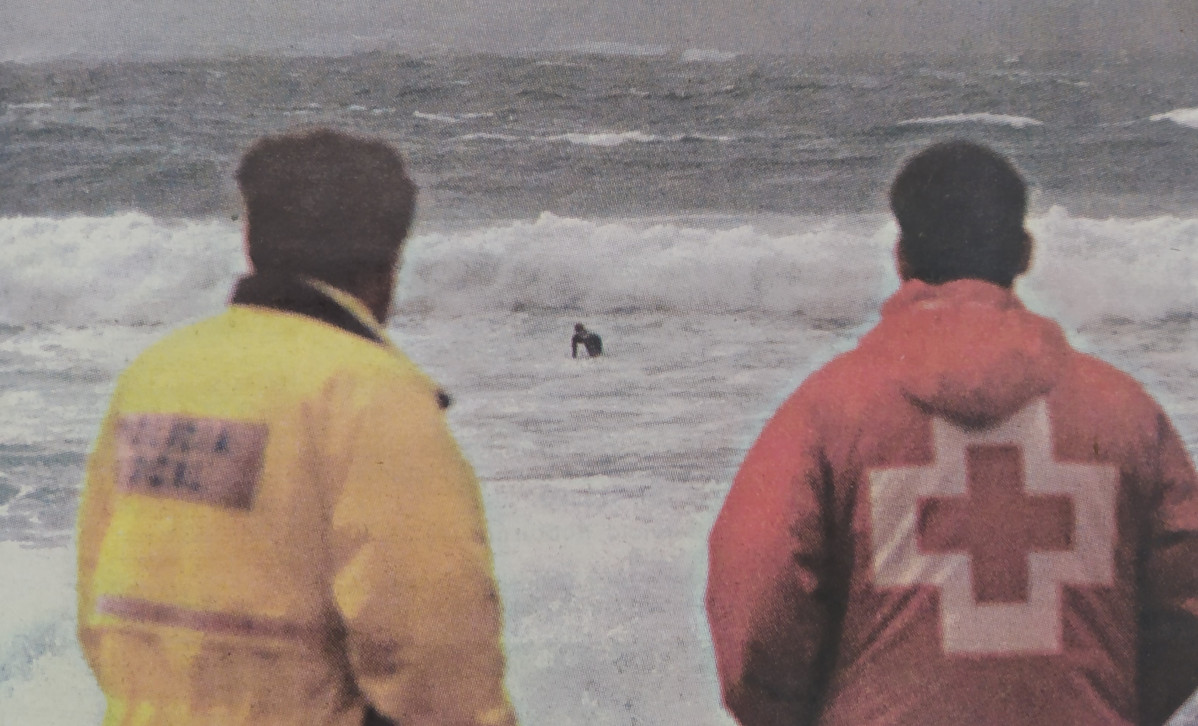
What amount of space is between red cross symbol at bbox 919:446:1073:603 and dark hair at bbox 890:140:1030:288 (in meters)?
0.40

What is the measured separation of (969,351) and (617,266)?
816 mm

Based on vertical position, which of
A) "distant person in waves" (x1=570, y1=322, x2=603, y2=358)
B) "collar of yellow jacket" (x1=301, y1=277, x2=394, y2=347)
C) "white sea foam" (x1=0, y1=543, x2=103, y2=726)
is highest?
"collar of yellow jacket" (x1=301, y1=277, x2=394, y2=347)

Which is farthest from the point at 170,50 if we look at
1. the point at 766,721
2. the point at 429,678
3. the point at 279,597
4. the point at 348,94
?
the point at 766,721

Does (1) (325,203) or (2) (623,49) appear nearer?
(1) (325,203)

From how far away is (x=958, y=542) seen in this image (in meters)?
2.20

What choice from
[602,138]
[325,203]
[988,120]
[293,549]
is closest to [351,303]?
[325,203]

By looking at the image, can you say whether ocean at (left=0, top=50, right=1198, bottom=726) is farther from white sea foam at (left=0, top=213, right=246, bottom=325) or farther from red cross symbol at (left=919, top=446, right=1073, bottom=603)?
red cross symbol at (left=919, top=446, right=1073, bottom=603)

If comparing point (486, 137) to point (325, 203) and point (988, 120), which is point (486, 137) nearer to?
point (325, 203)

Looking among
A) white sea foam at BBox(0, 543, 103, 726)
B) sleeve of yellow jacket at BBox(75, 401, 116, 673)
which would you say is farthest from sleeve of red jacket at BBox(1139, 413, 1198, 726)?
white sea foam at BBox(0, 543, 103, 726)

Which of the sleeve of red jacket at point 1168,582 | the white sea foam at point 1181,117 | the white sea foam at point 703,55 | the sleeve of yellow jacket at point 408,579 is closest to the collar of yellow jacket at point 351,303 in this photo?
the sleeve of yellow jacket at point 408,579

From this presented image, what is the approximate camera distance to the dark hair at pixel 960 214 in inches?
91.0

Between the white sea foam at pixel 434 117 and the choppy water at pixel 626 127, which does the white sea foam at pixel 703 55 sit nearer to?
the choppy water at pixel 626 127

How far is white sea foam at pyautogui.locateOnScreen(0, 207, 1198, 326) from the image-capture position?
8.34ft

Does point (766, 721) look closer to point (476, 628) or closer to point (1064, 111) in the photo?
point (476, 628)
